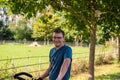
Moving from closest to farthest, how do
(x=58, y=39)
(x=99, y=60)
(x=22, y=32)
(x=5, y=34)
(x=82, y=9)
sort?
(x=58, y=39), (x=82, y=9), (x=99, y=60), (x=5, y=34), (x=22, y=32)

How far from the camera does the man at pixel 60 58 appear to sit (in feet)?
15.9

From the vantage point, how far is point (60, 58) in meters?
4.99

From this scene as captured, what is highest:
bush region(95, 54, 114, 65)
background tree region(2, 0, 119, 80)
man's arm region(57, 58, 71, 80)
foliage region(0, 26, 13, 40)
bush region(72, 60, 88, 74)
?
background tree region(2, 0, 119, 80)

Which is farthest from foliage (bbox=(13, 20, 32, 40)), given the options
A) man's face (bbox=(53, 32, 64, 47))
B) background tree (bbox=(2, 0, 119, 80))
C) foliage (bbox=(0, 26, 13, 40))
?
man's face (bbox=(53, 32, 64, 47))

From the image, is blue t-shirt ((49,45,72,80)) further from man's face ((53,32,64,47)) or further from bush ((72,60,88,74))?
bush ((72,60,88,74))

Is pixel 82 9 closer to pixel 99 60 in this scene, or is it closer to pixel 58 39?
pixel 58 39

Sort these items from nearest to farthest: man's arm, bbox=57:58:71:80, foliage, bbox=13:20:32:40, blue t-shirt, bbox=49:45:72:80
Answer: man's arm, bbox=57:58:71:80, blue t-shirt, bbox=49:45:72:80, foliage, bbox=13:20:32:40

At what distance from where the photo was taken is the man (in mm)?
4844

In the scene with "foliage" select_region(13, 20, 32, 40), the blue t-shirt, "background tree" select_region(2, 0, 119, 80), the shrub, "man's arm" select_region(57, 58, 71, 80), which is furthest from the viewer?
"foliage" select_region(13, 20, 32, 40)

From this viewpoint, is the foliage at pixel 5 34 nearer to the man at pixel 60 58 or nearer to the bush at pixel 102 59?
the bush at pixel 102 59

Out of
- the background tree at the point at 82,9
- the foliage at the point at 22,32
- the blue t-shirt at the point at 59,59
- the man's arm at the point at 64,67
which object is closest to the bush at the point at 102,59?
the background tree at the point at 82,9

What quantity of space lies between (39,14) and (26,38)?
286 feet

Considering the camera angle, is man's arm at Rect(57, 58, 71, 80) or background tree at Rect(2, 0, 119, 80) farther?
background tree at Rect(2, 0, 119, 80)

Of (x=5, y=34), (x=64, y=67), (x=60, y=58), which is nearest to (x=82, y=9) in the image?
(x=60, y=58)
